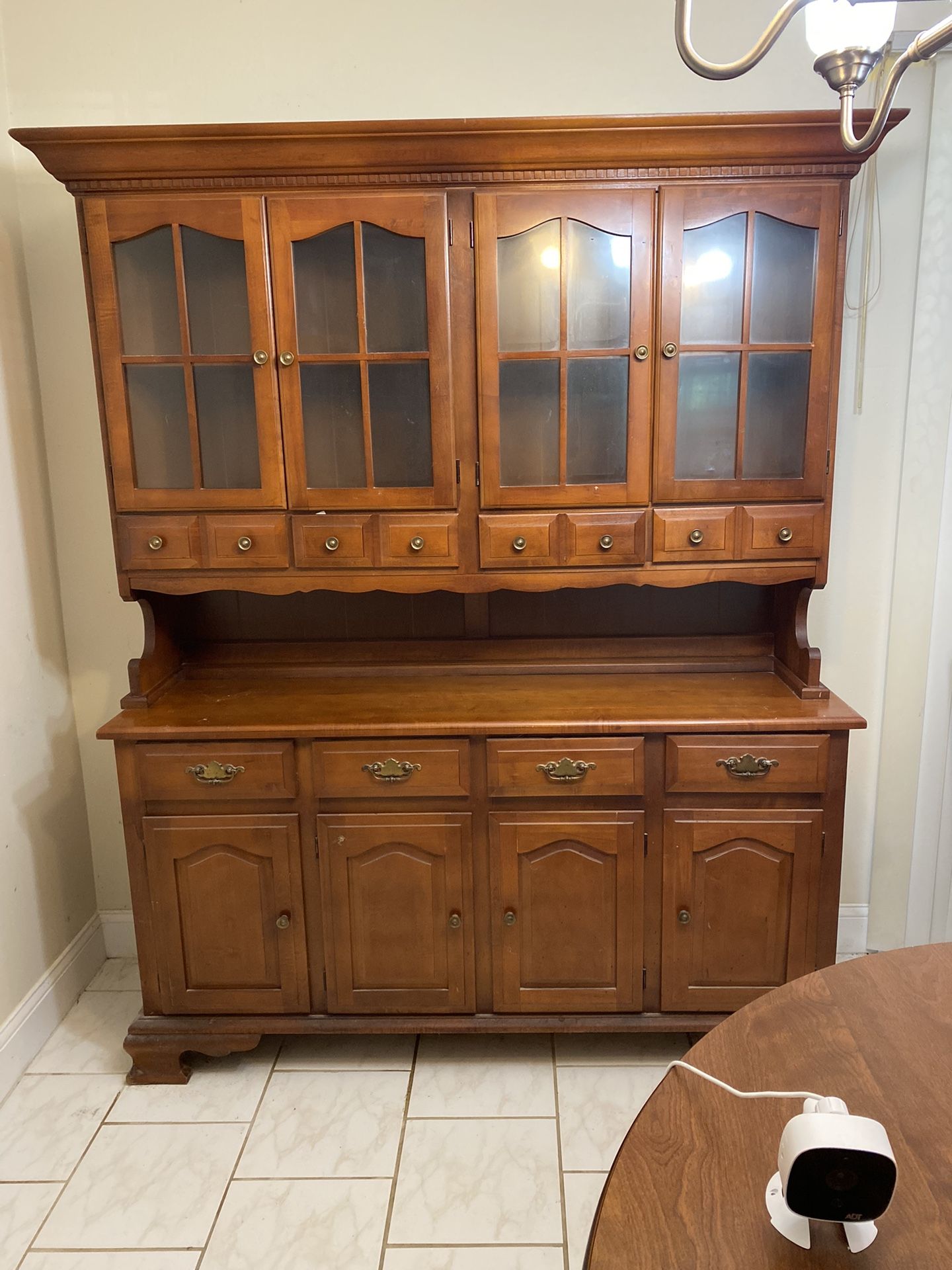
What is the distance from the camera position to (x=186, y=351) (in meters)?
1.86

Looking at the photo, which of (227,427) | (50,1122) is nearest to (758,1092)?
(227,427)

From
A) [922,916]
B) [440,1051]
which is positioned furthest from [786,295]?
[440,1051]

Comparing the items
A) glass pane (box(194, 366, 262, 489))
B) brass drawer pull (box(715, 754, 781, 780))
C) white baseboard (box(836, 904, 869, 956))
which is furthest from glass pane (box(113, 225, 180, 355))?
white baseboard (box(836, 904, 869, 956))

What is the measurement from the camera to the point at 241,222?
180 centimetres

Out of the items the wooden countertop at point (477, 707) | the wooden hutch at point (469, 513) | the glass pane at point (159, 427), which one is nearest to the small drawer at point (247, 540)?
the wooden hutch at point (469, 513)

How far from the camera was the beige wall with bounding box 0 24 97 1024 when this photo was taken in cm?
210

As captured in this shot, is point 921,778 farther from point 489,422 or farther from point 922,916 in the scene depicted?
point 489,422

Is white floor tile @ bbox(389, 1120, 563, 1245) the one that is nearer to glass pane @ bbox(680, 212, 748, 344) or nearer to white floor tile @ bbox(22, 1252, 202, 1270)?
white floor tile @ bbox(22, 1252, 202, 1270)

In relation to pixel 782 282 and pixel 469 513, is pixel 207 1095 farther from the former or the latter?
pixel 782 282

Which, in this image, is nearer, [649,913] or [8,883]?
[649,913]

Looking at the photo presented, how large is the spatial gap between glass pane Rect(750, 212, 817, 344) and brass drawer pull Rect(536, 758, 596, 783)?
987 mm

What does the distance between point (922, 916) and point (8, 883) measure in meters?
2.40

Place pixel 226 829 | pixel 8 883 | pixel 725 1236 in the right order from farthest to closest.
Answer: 1. pixel 8 883
2. pixel 226 829
3. pixel 725 1236

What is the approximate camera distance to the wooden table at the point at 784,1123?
0.75 meters
